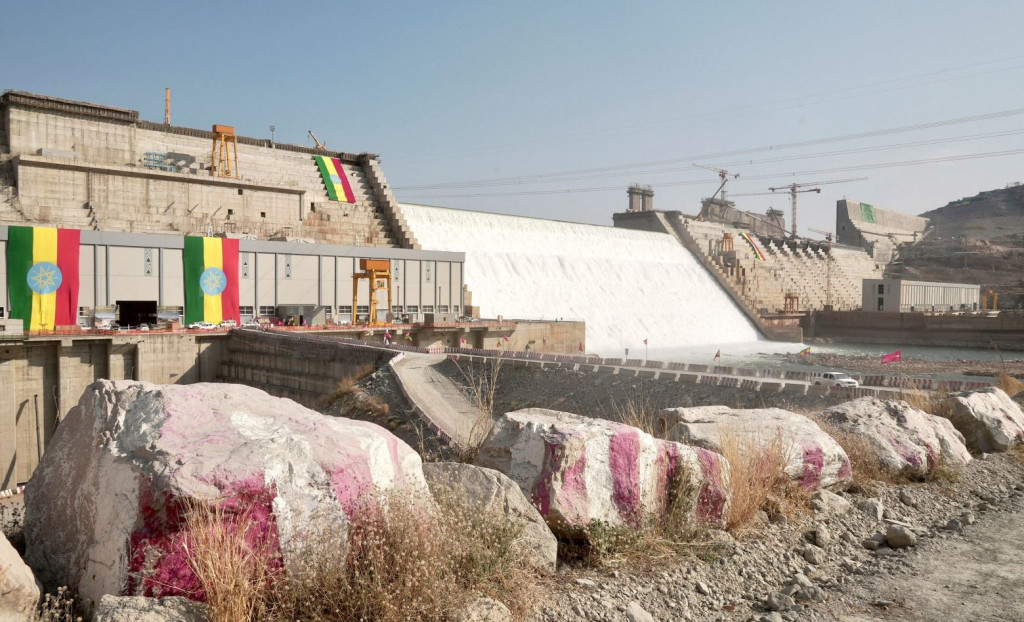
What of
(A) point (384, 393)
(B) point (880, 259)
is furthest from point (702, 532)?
(B) point (880, 259)

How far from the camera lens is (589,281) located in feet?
175

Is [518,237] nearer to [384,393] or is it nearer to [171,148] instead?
[171,148]

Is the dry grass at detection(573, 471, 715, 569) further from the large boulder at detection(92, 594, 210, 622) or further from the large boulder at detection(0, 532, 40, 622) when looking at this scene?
the large boulder at detection(0, 532, 40, 622)

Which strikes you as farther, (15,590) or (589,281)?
(589,281)

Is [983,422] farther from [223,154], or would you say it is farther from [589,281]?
[589,281]

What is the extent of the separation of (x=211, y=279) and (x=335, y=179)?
51.9 feet

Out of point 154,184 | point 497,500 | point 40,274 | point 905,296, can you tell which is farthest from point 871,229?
point 497,500

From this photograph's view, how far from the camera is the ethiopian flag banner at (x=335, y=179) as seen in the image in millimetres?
44938

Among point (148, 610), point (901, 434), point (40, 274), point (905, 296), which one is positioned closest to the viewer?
point (148, 610)

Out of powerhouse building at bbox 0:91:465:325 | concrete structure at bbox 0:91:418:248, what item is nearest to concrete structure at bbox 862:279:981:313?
powerhouse building at bbox 0:91:465:325

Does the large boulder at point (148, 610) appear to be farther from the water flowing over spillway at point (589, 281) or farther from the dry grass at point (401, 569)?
the water flowing over spillway at point (589, 281)

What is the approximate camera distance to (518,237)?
53.0m

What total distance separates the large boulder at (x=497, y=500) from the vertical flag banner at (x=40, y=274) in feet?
90.4

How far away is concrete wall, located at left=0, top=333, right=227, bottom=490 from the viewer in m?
24.9
